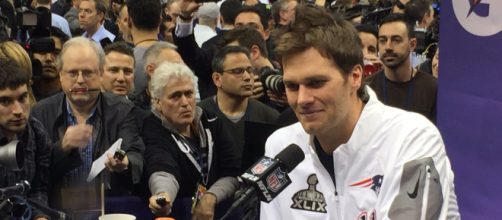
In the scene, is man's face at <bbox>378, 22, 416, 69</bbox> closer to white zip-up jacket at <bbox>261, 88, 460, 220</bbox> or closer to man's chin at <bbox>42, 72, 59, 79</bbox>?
man's chin at <bbox>42, 72, 59, 79</bbox>

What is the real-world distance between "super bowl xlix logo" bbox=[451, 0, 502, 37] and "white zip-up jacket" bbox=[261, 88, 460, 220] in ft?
6.84

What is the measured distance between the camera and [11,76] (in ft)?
15.1

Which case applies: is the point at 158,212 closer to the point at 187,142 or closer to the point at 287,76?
the point at 187,142

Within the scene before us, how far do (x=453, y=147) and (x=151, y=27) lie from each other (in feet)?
10.7

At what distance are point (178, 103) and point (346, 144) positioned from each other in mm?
2394

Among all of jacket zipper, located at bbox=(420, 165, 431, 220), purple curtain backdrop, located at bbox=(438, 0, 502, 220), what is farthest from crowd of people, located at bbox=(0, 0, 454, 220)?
purple curtain backdrop, located at bbox=(438, 0, 502, 220)

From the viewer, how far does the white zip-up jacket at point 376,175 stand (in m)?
2.93

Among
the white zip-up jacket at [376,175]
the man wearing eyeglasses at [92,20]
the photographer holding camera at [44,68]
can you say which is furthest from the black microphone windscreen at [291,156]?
the man wearing eyeglasses at [92,20]

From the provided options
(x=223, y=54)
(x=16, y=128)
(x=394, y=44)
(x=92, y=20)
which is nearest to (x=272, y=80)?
(x=223, y=54)

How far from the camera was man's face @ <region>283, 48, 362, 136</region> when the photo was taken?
3117 mm

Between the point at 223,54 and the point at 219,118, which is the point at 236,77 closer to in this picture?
the point at 223,54

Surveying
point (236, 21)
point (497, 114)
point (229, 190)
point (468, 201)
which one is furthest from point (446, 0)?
point (236, 21)

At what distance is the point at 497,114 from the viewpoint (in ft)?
17.1

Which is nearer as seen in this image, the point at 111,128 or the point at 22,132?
the point at 22,132
